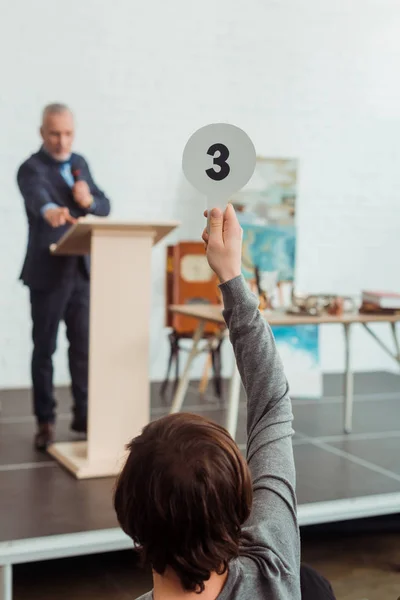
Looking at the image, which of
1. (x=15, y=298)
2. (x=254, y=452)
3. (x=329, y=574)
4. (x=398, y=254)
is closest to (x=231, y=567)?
(x=254, y=452)

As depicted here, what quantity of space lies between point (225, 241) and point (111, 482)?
86.0 inches

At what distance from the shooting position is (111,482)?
3002mm

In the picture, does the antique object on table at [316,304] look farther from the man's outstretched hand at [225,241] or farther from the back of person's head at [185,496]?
the back of person's head at [185,496]

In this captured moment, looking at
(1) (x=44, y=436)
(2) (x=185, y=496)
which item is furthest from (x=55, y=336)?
(2) (x=185, y=496)

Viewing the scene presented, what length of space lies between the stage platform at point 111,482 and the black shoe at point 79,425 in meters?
0.06

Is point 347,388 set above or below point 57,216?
below

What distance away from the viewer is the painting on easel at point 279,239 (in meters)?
4.79

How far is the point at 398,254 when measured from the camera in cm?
639

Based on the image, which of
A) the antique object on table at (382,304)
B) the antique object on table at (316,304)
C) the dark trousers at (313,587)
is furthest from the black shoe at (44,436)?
the dark trousers at (313,587)

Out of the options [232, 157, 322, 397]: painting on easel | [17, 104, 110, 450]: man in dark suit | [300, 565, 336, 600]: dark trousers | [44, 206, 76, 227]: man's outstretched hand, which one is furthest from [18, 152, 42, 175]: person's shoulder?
[300, 565, 336, 600]: dark trousers

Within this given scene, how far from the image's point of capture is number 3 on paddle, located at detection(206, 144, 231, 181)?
3.28ft

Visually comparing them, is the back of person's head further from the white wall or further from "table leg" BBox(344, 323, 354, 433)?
the white wall

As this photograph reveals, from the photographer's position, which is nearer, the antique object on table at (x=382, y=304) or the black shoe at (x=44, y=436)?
the black shoe at (x=44, y=436)

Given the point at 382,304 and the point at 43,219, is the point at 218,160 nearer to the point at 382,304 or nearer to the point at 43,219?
the point at 43,219
